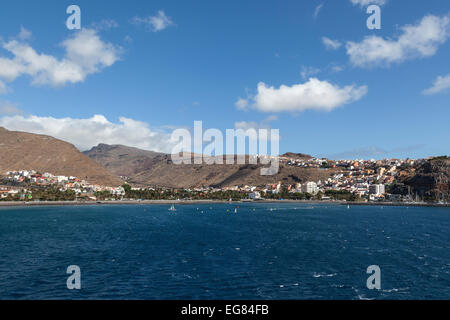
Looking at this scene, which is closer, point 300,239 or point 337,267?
point 337,267

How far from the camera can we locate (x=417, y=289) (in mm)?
32375

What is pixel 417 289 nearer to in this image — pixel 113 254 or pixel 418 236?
pixel 113 254

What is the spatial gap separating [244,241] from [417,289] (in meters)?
32.6
